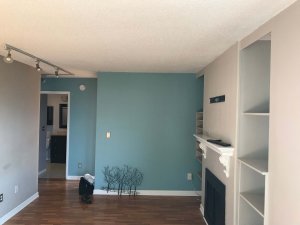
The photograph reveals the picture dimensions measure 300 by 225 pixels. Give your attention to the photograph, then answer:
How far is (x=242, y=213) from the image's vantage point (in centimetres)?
263

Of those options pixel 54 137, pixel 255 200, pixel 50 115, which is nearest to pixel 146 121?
pixel 255 200

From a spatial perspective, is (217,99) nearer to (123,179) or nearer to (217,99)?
(217,99)

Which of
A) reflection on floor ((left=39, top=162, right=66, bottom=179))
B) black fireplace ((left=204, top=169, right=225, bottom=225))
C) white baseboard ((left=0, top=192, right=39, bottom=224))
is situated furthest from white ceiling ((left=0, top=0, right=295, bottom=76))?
reflection on floor ((left=39, top=162, right=66, bottom=179))

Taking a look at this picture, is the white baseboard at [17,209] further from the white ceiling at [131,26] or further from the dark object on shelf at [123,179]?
the white ceiling at [131,26]

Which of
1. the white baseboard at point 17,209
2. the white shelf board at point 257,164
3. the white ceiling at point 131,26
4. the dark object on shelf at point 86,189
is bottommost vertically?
the white baseboard at point 17,209

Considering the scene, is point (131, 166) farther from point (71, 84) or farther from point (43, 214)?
→ point (71, 84)

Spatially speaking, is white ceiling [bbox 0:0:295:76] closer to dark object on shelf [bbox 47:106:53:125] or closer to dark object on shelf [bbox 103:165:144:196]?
dark object on shelf [bbox 103:165:144:196]

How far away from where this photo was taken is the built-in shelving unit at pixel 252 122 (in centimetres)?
260

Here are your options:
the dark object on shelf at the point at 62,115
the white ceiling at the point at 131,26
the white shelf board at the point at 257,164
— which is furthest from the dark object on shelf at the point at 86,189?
the dark object on shelf at the point at 62,115

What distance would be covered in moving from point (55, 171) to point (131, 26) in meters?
5.60

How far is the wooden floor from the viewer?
3834 mm

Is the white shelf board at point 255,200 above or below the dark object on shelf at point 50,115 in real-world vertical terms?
below

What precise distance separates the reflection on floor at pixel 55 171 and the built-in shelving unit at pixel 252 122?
4.79 m

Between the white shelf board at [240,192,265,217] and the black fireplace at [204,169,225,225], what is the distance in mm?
518
